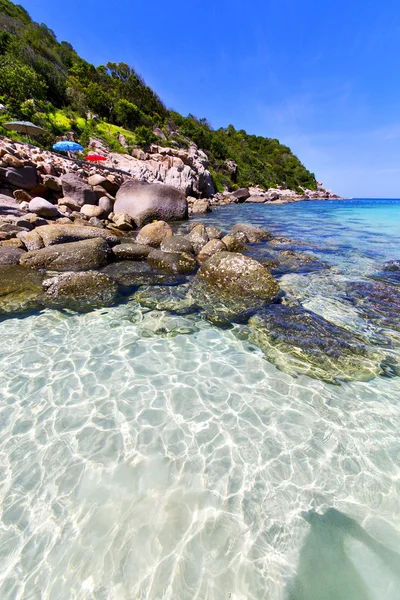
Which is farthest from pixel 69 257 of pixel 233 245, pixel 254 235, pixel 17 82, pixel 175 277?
pixel 17 82

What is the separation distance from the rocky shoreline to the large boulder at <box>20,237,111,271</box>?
0.03m

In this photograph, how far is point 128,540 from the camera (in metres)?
1.93

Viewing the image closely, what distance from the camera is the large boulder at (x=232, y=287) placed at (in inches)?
206

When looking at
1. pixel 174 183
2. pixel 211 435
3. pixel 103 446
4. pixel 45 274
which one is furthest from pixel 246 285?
pixel 174 183

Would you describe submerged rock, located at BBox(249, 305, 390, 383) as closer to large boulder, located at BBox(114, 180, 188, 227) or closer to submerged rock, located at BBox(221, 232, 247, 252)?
submerged rock, located at BBox(221, 232, 247, 252)

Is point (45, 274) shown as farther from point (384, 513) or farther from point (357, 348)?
point (384, 513)

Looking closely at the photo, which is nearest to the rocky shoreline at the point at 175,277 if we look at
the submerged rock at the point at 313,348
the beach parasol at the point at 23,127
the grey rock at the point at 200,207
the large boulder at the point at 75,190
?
the submerged rock at the point at 313,348

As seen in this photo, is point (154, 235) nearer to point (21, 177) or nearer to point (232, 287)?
point (232, 287)

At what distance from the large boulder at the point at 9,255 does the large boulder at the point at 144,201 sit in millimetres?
7000

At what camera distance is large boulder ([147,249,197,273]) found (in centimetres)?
734

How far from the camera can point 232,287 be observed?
593 centimetres

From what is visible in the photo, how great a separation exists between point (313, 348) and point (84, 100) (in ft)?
162

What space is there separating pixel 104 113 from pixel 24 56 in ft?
37.1

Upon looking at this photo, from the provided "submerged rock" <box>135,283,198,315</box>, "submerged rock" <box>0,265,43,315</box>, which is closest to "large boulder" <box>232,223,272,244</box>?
"submerged rock" <box>135,283,198,315</box>
